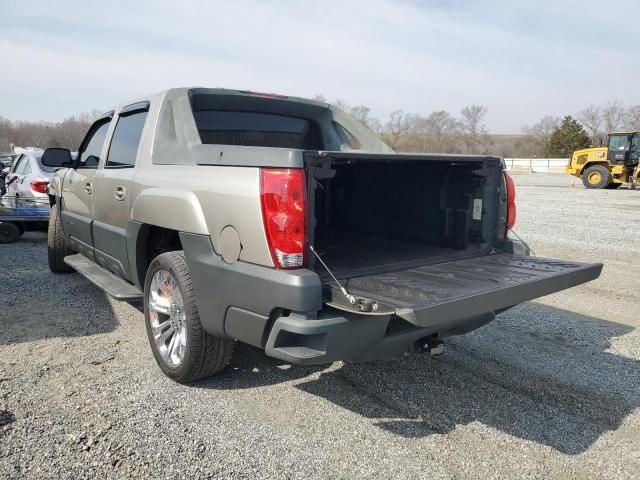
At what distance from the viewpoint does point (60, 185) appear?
19.9ft

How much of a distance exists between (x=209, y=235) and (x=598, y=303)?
4.61m

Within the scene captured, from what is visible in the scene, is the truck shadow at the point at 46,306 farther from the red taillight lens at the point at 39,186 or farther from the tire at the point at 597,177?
the tire at the point at 597,177

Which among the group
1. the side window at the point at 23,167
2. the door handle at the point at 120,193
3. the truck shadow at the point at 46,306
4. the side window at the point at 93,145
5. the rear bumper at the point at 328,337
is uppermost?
the side window at the point at 93,145

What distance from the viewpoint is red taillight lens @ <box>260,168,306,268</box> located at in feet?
8.99

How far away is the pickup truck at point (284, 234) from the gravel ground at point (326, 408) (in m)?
0.42

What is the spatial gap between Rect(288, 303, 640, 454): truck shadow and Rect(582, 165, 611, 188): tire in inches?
884

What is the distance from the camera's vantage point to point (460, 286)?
9.86 feet

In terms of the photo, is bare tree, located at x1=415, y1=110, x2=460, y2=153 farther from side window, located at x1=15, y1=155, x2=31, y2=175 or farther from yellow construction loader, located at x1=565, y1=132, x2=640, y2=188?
side window, located at x1=15, y1=155, x2=31, y2=175

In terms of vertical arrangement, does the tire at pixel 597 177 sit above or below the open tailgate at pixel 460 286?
above

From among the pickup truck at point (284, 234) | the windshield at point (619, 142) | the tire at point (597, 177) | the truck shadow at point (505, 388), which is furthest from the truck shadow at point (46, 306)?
the windshield at point (619, 142)

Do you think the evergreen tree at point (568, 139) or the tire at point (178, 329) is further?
the evergreen tree at point (568, 139)

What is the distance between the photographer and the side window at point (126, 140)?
4.33 m

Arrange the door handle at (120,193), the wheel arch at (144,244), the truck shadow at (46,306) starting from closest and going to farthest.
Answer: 1. the wheel arch at (144,244)
2. the door handle at (120,193)
3. the truck shadow at (46,306)

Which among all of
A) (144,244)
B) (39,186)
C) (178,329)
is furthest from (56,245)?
(39,186)
